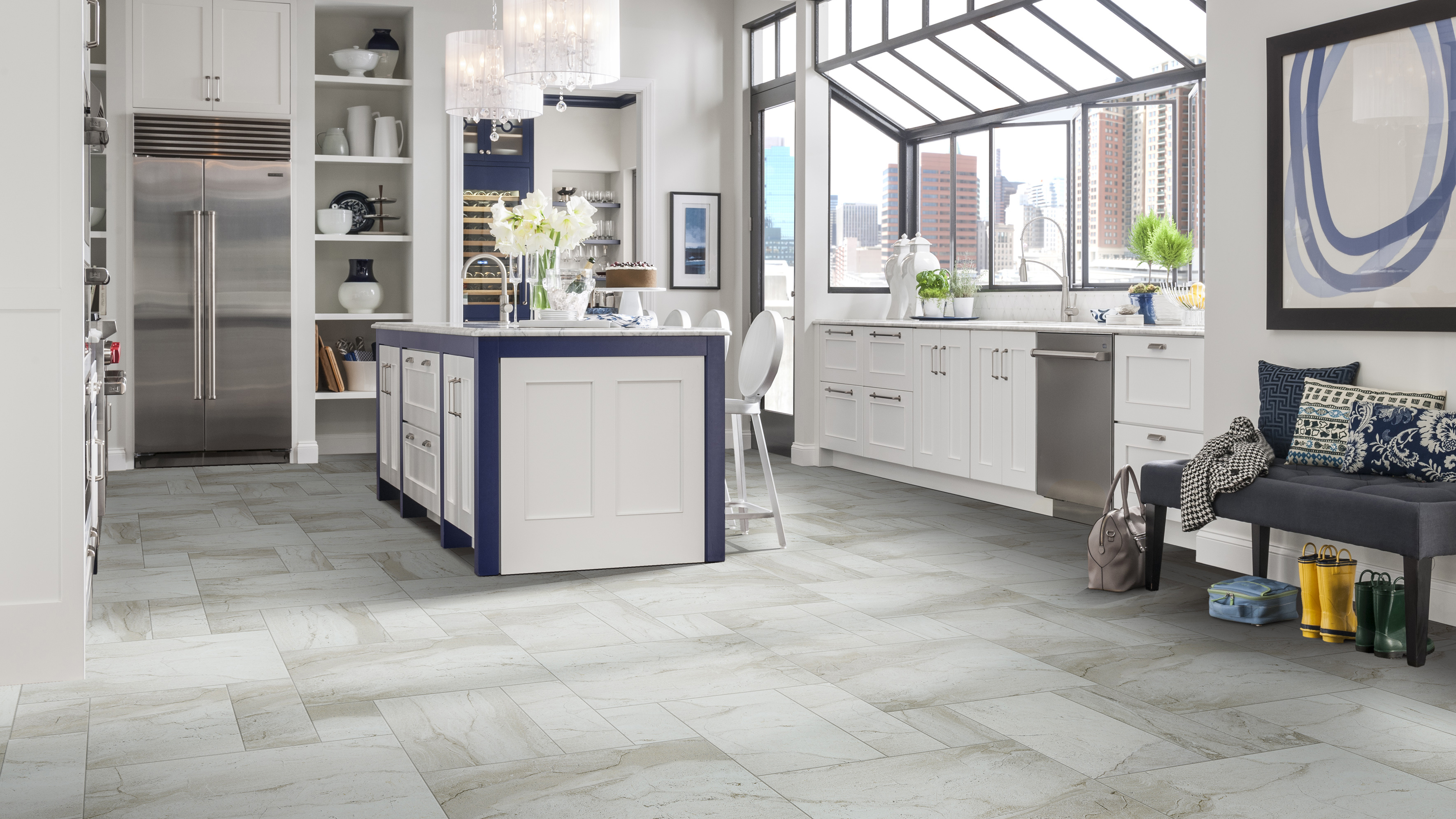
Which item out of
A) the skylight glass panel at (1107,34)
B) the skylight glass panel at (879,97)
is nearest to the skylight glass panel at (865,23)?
the skylight glass panel at (879,97)

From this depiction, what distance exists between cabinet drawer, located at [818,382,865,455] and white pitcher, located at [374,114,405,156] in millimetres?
2974

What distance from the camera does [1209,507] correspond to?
A: 149 inches

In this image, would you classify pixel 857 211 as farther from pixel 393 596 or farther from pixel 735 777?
pixel 735 777

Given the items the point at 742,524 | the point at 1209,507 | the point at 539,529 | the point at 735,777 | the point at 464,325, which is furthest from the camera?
the point at 742,524

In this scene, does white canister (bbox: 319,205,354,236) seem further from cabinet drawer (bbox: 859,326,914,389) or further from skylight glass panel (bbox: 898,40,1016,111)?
skylight glass panel (bbox: 898,40,1016,111)

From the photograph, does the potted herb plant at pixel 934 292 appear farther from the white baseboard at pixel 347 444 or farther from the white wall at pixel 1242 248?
the white baseboard at pixel 347 444

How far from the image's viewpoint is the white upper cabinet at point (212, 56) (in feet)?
23.4

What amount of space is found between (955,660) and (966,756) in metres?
0.74

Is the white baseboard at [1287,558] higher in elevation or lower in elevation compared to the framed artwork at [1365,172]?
lower

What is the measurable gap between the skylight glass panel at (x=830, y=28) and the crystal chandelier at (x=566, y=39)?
299 centimetres

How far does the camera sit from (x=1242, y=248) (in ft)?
14.1

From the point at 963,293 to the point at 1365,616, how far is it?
3.59 meters

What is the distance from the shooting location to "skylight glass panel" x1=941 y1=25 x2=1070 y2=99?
6.43 metres

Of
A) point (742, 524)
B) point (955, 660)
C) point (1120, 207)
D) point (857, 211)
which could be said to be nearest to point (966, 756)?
point (955, 660)
